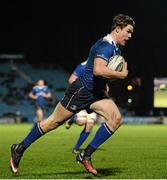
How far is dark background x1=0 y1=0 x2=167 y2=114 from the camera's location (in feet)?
141

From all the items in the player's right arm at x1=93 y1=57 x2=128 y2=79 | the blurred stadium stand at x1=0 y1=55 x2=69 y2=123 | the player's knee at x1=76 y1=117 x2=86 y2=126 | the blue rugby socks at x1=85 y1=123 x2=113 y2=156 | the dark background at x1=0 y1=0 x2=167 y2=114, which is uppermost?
the player's right arm at x1=93 y1=57 x2=128 y2=79

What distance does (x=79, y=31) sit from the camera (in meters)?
44.8

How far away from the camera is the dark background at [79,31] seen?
4309 cm

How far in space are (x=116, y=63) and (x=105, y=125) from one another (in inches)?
33.6

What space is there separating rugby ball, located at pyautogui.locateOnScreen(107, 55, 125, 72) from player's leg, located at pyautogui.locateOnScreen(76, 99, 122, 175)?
1.73ft

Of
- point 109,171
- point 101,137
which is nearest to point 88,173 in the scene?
point 109,171

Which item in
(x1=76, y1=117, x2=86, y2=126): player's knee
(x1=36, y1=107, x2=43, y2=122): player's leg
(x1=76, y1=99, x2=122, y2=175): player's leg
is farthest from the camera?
(x1=36, y1=107, x2=43, y2=122): player's leg

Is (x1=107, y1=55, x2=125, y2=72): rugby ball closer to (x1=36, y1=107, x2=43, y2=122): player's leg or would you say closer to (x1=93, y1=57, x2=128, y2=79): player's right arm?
(x1=93, y1=57, x2=128, y2=79): player's right arm

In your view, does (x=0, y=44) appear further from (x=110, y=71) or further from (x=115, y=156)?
(x=110, y=71)

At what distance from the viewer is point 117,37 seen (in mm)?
7355

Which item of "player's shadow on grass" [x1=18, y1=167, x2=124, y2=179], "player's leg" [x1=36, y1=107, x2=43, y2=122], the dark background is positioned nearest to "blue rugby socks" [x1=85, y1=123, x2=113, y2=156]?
"player's shadow on grass" [x1=18, y1=167, x2=124, y2=179]

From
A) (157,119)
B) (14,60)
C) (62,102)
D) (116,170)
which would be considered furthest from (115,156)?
(14,60)

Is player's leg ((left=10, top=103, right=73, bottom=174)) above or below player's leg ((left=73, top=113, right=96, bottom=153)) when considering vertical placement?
above

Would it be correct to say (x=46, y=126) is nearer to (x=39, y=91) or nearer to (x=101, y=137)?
(x=101, y=137)
